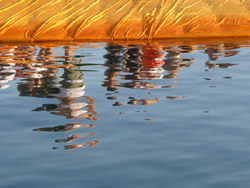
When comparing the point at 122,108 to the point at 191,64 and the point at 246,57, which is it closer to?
the point at 191,64

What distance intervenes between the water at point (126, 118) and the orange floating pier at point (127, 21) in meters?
1.33

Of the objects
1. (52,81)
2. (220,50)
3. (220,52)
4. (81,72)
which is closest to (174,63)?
(220,52)

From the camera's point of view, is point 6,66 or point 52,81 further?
point 6,66

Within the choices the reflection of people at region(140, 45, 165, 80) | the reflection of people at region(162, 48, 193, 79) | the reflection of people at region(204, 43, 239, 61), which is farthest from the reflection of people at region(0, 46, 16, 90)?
the reflection of people at region(204, 43, 239, 61)

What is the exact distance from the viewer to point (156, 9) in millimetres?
13914

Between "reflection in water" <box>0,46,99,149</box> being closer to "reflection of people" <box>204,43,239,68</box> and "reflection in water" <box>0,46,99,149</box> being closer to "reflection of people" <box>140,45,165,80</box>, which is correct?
"reflection of people" <box>140,45,165,80</box>

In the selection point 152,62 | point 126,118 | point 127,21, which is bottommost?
point 126,118

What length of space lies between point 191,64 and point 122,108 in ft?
10.5

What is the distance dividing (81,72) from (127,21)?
12.2 feet

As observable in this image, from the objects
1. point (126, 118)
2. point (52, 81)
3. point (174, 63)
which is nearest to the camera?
point (126, 118)

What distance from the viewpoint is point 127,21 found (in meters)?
13.7

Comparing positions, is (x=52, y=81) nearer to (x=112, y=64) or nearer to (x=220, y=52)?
(x=112, y=64)

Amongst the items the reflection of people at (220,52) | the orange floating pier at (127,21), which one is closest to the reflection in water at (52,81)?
the orange floating pier at (127,21)

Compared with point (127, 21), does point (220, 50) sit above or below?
below
